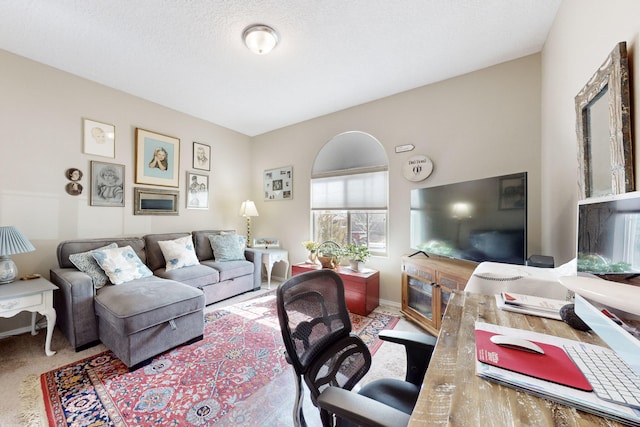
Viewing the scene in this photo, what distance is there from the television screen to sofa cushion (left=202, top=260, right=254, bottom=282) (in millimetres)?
3261

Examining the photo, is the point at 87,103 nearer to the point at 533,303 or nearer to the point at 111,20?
the point at 111,20

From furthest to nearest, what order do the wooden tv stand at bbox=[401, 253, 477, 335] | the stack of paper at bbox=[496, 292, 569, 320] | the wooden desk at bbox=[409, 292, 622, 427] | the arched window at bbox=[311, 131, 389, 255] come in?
the arched window at bbox=[311, 131, 389, 255] → the wooden tv stand at bbox=[401, 253, 477, 335] → the stack of paper at bbox=[496, 292, 569, 320] → the wooden desk at bbox=[409, 292, 622, 427]

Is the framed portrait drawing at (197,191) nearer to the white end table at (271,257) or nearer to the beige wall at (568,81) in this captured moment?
the white end table at (271,257)

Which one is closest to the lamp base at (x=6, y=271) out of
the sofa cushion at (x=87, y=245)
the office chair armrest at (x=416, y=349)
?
the sofa cushion at (x=87, y=245)

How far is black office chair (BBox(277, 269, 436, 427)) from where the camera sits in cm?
82

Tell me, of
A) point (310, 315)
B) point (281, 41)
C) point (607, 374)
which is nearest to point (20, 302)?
point (310, 315)

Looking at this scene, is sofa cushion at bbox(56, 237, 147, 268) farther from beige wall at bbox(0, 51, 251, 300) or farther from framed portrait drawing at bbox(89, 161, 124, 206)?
framed portrait drawing at bbox(89, 161, 124, 206)

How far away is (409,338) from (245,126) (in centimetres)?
411

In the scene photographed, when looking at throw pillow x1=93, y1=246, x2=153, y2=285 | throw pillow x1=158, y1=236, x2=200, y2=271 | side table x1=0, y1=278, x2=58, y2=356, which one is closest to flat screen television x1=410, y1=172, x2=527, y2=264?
throw pillow x1=158, y1=236, x2=200, y2=271

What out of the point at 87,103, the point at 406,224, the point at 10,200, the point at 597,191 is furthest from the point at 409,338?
the point at 87,103

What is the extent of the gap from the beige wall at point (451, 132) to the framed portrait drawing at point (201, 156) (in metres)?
1.53

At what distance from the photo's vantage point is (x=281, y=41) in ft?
7.06

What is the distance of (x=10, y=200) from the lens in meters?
2.35

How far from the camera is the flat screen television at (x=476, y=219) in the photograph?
6.26ft
